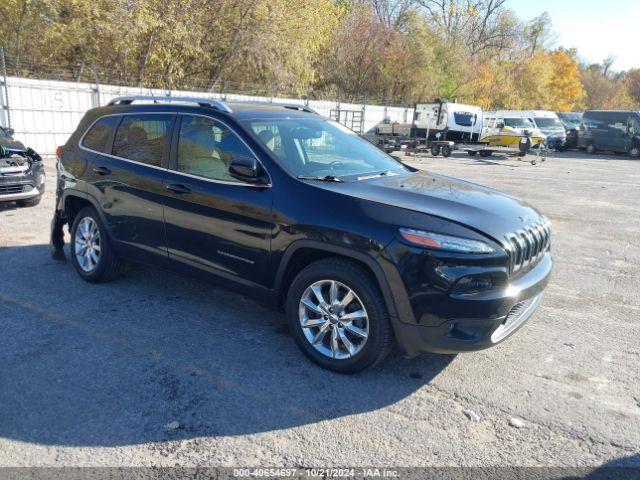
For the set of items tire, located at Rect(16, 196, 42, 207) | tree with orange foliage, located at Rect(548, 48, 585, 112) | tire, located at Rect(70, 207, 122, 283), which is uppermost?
tree with orange foliage, located at Rect(548, 48, 585, 112)

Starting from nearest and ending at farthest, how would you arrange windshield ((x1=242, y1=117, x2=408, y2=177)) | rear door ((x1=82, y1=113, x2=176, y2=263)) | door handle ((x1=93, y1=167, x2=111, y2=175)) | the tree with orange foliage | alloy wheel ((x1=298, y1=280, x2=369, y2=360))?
alloy wheel ((x1=298, y1=280, x2=369, y2=360)) → windshield ((x1=242, y1=117, x2=408, y2=177)) → rear door ((x1=82, y1=113, x2=176, y2=263)) → door handle ((x1=93, y1=167, x2=111, y2=175)) → the tree with orange foliage

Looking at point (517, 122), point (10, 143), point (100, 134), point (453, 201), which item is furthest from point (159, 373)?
point (517, 122)

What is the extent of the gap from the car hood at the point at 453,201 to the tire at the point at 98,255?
2493 mm

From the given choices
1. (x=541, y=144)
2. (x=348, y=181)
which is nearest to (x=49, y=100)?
(x=348, y=181)

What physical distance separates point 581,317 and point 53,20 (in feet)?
67.3

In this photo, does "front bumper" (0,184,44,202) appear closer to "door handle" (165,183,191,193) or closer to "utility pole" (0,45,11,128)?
"door handle" (165,183,191,193)

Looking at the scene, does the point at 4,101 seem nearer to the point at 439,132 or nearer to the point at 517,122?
the point at 439,132

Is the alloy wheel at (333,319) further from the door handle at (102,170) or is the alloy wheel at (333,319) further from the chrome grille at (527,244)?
the door handle at (102,170)

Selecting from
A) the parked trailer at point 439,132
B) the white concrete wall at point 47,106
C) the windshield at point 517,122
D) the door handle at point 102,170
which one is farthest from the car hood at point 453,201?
the windshield at point 517,122

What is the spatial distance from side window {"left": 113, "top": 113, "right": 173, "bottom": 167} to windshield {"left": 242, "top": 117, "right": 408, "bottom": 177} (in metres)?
0.90

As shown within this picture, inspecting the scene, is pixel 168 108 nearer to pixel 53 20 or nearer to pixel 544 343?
pixel 544 343

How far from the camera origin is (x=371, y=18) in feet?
126

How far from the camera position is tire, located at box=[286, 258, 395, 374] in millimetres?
3381

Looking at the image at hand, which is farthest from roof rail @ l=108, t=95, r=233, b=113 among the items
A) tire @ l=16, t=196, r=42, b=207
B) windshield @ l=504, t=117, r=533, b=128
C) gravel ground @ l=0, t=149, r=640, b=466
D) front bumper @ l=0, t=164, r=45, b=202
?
windshield @ l=504, t=117, r=533, b=128
